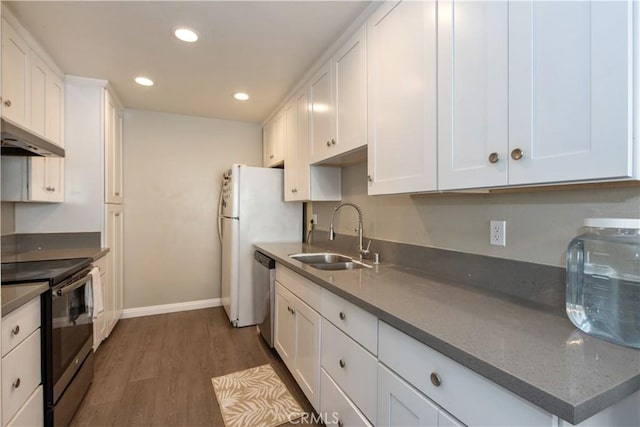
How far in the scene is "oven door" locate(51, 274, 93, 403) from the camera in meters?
1.56

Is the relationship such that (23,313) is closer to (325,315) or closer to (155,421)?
(155,421)

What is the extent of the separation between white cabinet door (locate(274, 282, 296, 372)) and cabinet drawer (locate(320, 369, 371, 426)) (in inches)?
19.1

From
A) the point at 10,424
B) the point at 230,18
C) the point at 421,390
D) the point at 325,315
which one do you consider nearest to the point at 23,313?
the point at 10,424

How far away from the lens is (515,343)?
2.64 ft

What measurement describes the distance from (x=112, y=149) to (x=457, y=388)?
3383 mm

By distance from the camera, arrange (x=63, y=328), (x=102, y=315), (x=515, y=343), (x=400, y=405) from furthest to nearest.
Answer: (x=102, y=315) → (x=63, y=328) → (x=400, y=405) → (x=515, y=343)

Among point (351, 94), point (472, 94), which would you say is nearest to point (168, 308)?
point (351, 94)

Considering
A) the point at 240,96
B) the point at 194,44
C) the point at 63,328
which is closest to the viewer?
the point at 63,328

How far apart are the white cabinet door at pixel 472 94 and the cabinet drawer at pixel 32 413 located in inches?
80.3

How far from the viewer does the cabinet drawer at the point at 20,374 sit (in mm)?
1204

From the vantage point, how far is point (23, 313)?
1.35 m

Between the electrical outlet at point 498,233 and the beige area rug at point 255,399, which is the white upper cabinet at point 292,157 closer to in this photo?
the beige area rug at point 255,399

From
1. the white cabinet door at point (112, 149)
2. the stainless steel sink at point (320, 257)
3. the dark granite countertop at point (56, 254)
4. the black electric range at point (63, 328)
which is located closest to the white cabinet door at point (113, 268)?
the white cabinet door at point (112, 149)

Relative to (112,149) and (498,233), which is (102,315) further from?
(498,233)
